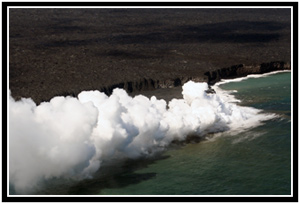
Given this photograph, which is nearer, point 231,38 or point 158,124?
point 158,124

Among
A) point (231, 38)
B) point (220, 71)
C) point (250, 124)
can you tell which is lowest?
point (250, 124)

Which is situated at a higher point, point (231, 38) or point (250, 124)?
point (231, 38)

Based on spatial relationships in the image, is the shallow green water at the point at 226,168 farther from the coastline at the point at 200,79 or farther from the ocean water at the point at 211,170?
the coastline at the point at 200,79

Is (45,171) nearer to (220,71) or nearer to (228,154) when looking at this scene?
(228,154)

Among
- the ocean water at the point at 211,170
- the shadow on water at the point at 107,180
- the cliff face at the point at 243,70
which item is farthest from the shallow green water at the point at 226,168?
the cliff face at the point at 243,70

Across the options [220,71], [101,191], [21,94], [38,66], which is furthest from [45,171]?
[220,71]
